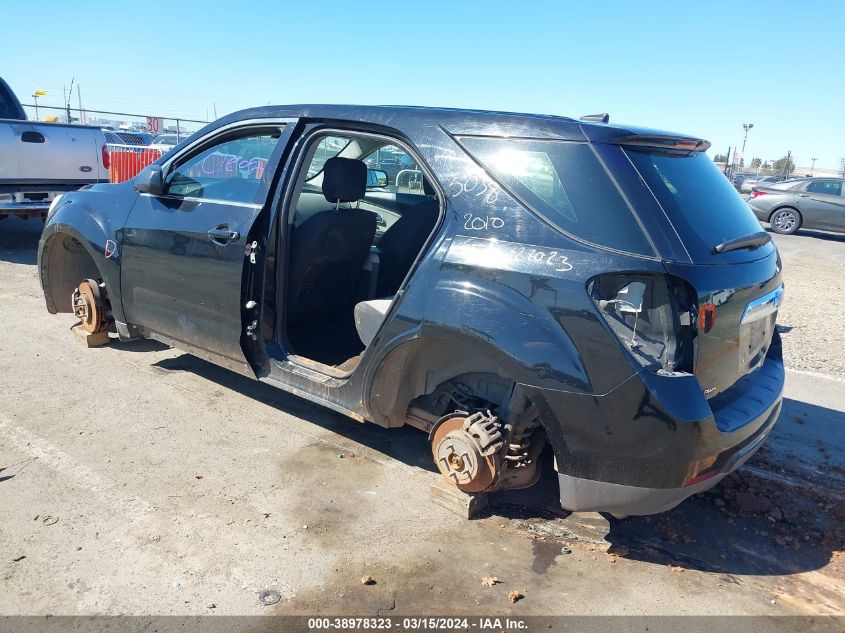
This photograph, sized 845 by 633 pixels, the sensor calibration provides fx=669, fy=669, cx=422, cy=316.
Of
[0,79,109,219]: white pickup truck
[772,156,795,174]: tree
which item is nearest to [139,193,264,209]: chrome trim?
[0,79,109,219]: white pickup truck

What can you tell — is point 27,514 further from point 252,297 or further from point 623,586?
point 623,586

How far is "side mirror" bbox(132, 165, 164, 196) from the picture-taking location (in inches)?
167

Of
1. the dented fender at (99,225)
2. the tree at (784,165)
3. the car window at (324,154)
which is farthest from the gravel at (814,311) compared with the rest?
the tree at (784,165)

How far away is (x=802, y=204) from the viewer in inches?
651

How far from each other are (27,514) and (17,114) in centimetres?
924

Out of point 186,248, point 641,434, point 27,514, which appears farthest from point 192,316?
point 641,434

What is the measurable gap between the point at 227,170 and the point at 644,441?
9.65ft

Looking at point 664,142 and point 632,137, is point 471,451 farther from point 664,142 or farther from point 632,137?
point 664,142

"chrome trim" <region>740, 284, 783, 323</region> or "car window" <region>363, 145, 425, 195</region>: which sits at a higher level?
"car window" <region>363, 145, 425, 195</region>

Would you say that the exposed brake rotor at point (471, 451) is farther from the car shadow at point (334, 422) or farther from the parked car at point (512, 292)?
the car shadow at point (334, 422)

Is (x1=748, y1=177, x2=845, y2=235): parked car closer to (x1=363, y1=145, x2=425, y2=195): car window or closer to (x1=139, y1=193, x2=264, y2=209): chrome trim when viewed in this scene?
(x1=363, y1=145, x2=425, y2=195): car window

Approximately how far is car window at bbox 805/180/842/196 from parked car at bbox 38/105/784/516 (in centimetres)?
1564

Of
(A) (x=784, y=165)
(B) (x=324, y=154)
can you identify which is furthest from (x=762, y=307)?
(A) (x=784, y=165)

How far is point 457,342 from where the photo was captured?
2.94 meters
